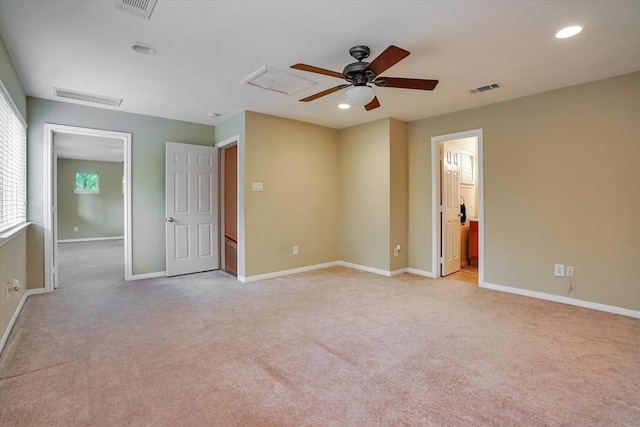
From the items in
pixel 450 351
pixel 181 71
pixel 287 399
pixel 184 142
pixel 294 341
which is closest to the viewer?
pixel 287 399

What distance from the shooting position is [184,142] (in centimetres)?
510

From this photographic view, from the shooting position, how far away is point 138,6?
2.12 metres

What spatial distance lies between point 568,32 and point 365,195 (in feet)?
10.6

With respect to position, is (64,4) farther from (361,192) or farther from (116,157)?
(116,157)

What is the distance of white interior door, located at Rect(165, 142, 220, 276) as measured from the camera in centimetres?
484

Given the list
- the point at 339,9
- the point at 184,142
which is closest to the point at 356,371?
the point at 339,9

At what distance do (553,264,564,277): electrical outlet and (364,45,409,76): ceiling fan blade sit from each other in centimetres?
303

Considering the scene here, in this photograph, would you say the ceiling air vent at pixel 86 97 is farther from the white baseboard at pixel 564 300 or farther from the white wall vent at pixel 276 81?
the white baseboard at pixel 564 300

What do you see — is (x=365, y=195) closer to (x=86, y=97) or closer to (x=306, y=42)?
(x=306, y=42)

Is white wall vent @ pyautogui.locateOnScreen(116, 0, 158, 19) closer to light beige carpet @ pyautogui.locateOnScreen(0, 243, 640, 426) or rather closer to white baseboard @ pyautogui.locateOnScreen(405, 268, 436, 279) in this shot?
light beige carpet @ pyautogui.locateOnScreen(0, 243, 640, 426)

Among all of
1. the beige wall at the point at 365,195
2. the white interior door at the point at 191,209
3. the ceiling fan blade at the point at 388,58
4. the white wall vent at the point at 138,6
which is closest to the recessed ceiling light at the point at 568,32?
the ceiling fan blade at the point at 388,58

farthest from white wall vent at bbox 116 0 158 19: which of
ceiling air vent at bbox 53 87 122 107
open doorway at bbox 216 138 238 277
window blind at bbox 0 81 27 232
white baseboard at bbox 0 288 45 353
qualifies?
open doorway at bbox 216 138 238 277

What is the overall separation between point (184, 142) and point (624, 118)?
554 centimetres

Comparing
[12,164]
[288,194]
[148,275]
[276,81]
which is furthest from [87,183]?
[276,81]
